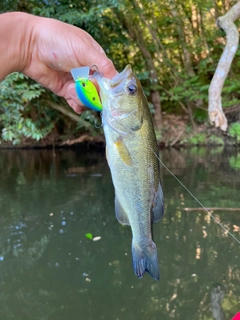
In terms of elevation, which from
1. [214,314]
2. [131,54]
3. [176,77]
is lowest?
A: [214,314]

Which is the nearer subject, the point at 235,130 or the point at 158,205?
the point at 158,205

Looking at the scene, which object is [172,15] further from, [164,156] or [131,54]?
[164,156]

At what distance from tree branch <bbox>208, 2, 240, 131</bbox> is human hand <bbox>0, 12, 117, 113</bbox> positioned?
522 centimetres

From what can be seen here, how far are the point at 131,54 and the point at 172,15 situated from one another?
7.31ft

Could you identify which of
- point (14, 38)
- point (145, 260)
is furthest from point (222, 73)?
point (145, 260)

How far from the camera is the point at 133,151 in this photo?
1790 millimetres

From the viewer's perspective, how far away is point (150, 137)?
180 cm

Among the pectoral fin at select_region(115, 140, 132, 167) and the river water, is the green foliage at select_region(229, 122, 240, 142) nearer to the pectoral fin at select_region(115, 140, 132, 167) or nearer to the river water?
the river water

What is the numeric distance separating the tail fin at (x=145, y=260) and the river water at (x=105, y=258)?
1907 mm

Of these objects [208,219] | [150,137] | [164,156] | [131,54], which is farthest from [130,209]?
[131,54]

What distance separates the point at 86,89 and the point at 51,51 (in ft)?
1.48

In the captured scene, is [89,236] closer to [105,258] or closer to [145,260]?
[105,258]

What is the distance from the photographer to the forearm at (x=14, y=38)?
2070mm

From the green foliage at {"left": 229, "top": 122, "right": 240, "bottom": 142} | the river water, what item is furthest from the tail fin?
the green foliage at {"left": 229, "top": 122, "right": 240, "bottom": 142}
